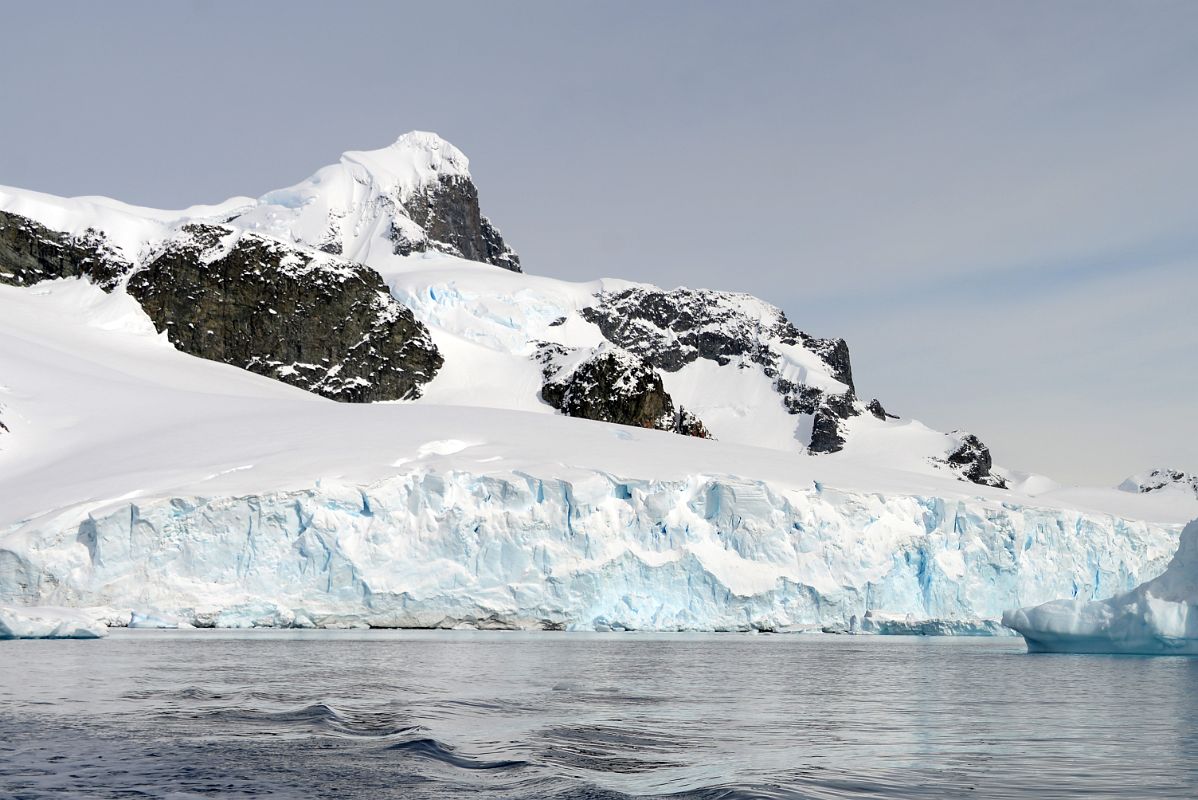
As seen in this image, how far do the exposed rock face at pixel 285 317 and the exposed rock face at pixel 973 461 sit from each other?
4720 cm

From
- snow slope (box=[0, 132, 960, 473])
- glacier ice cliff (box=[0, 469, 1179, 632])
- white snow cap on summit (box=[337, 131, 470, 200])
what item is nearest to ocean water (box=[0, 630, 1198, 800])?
glacier ice cliff (box=[0, 469, 1179, 632])

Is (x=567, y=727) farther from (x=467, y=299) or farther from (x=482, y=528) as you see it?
(x=467, y=299)

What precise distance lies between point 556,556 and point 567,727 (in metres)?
19.6

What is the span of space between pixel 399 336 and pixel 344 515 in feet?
153

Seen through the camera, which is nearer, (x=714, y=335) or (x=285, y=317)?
(x=285, y=317)

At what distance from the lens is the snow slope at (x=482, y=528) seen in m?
29.7

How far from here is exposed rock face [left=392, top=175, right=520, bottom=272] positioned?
11918 centimetres

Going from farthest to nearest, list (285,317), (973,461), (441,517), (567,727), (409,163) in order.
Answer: (409,163)
(973,461)
(285,317)
(441,517)
(567,727)

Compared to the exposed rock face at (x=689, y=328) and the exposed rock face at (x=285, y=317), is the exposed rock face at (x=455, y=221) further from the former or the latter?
the exposed rock face at (x=285, y=317)

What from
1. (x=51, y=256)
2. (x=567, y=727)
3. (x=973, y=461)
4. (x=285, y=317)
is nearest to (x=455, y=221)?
(x=285, y=317)

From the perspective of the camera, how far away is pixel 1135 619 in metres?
25.7

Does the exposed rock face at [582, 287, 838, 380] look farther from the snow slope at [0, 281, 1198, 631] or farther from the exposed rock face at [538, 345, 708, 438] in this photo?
the snow slope at [0, 281, 1198, 631]

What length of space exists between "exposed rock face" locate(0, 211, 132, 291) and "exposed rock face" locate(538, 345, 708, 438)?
29.2 metres

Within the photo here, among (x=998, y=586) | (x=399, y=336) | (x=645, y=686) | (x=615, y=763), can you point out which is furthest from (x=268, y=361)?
(x=615, y=763)
